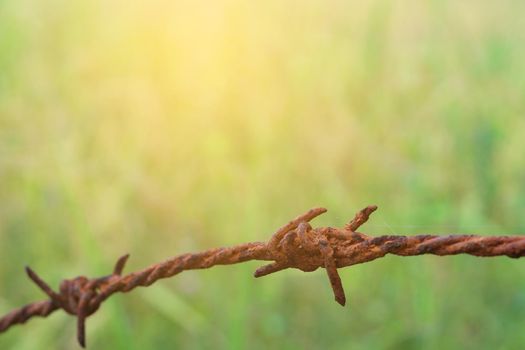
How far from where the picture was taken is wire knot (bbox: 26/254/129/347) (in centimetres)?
105

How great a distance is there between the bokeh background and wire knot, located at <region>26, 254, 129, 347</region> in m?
1.04

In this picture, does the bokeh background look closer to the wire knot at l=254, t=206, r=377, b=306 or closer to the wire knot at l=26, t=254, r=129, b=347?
the wire knot at l=26, t=254, r=129, b=347

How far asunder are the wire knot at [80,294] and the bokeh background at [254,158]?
104cm

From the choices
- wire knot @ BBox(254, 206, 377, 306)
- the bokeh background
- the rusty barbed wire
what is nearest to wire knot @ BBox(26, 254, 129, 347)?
the rusty barbed wire

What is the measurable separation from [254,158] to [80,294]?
2.10 meters

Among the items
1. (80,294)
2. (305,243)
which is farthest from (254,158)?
(305,243)

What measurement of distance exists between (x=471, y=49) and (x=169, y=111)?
1.35 meters

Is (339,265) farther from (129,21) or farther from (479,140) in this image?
(129,21)

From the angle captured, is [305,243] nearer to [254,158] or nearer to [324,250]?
[324,250]

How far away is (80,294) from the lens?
108 centimetres

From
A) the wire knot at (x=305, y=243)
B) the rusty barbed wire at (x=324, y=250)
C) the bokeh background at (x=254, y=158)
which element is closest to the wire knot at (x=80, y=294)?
the rusty barbed wire at (x=324, y=250)

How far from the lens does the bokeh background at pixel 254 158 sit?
2.59 metres

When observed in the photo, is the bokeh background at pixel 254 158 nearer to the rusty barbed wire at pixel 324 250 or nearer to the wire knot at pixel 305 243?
the rusty barbed wire at pixel 324 250

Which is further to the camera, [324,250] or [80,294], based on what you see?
[80,294]
